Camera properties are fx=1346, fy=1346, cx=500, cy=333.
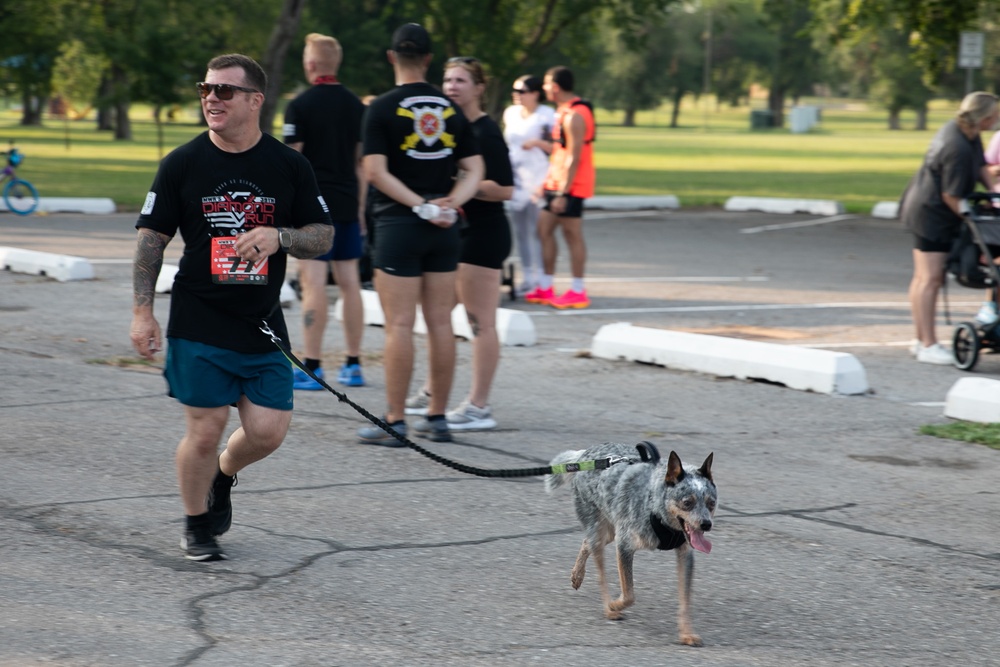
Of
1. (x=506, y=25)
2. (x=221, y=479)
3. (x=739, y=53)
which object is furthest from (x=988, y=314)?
(x=739, y=53)

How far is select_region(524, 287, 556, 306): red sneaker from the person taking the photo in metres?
13.3

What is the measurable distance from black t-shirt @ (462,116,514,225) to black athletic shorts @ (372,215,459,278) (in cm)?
61

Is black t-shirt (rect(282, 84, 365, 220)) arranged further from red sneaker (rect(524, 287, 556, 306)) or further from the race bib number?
red sneaker (rect(524, 287, 556, 306))

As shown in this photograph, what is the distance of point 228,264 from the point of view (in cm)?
493

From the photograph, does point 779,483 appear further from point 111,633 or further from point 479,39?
point 479,39

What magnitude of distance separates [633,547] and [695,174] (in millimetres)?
33608

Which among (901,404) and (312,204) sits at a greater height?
(312,204)

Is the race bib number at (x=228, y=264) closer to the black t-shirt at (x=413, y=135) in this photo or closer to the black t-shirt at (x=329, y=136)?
the black t-shirt at (x=413, y=135)

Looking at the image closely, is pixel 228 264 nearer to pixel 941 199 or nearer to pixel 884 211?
pixel 941 199

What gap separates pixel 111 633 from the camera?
14.2 ft

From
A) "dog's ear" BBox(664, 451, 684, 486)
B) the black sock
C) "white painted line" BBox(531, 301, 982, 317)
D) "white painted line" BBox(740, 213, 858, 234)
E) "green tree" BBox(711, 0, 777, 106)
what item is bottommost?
"white painted line" BBox(740, 213, 858, 234)

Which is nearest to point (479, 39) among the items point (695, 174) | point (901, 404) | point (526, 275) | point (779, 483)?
point (695, 174)

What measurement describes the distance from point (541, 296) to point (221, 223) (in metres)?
8.54

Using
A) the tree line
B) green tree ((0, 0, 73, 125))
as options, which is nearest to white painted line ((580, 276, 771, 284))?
the tree line
